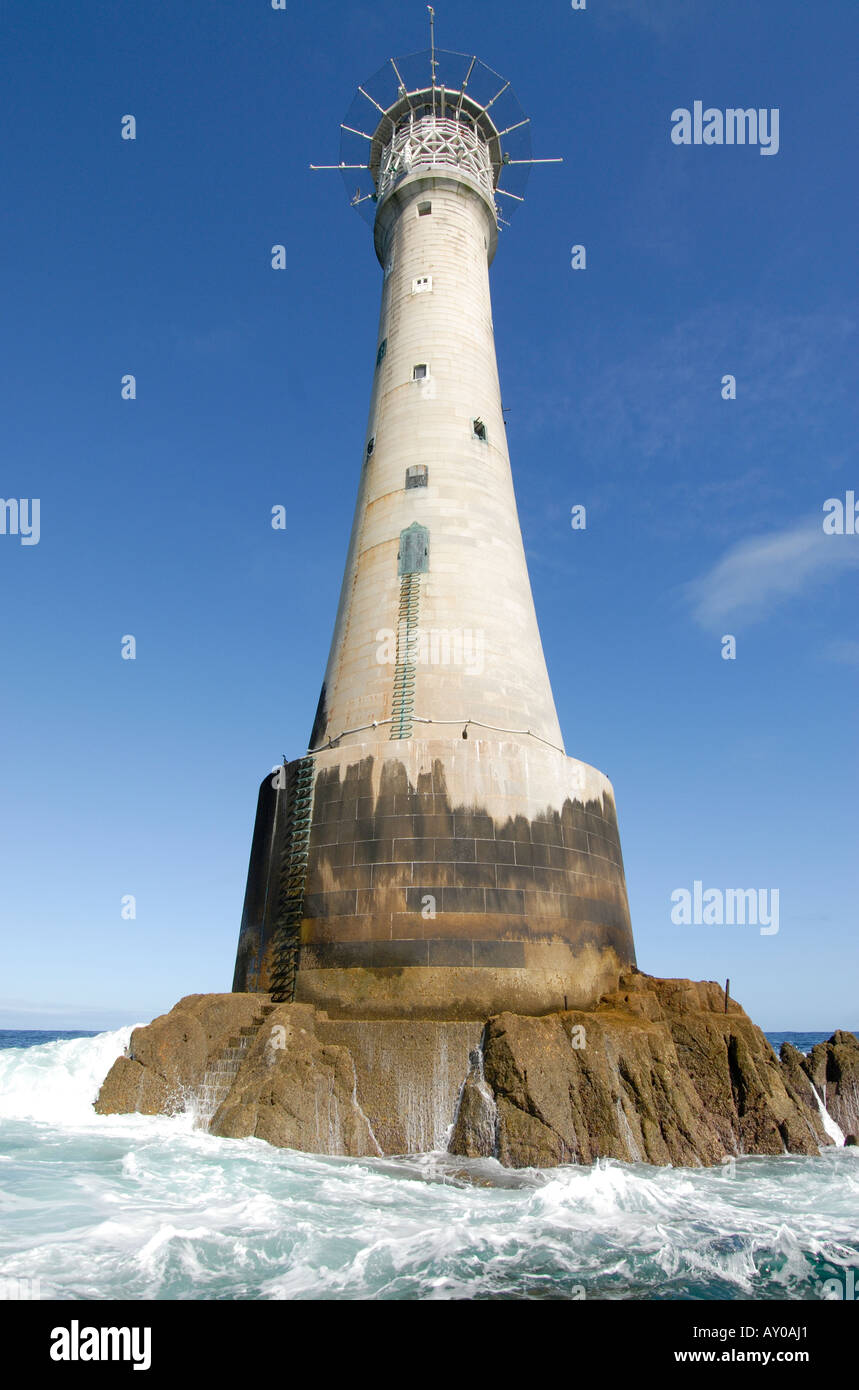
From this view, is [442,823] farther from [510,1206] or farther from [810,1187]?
[810,1187]

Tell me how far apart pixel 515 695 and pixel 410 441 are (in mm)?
8625

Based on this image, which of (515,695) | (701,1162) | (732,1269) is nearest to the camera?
(732,1269)

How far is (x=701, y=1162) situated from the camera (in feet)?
49.2

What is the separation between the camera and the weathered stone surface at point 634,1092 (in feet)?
47.5

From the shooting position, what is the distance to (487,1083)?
15.1m

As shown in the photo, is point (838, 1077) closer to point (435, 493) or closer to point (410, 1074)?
point (410, 1074)

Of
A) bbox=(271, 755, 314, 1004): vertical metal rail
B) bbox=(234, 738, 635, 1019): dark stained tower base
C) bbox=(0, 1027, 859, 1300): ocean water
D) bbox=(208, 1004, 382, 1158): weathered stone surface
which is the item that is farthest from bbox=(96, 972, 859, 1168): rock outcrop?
bbox=(271, 755, 314, 1004): vertical metal rail

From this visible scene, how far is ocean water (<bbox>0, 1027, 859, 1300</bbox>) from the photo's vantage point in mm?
8914

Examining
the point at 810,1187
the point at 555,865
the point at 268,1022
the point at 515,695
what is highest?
the point at 515,695

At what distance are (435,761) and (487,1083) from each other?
659cm

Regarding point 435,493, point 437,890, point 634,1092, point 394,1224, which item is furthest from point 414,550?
point 394,1224

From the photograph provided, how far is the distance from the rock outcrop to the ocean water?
476 mm

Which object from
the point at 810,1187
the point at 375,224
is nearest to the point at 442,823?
the point at 810,1187
